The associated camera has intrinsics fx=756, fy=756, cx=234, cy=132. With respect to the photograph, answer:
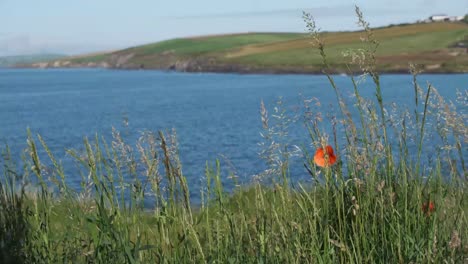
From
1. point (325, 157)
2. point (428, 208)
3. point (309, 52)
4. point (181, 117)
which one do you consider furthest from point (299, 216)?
point (309, 52)

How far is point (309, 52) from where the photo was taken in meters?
124

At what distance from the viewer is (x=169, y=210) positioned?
5.01m

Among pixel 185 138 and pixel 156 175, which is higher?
pixel 156 175

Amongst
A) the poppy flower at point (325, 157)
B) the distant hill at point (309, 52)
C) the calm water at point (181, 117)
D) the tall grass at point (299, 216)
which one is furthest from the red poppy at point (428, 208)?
the distant hill at point (309, 52)

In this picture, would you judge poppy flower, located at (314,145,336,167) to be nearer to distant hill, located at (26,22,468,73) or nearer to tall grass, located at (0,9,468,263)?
tall grass, located at (0,9,468,263)

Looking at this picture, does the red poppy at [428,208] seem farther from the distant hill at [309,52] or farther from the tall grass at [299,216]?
the distant hill at [309,52]

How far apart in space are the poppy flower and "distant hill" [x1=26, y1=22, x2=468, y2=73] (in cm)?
7854

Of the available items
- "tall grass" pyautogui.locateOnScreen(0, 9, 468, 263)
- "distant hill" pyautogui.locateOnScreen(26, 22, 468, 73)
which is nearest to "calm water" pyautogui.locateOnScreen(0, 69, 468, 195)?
"distant hill" pyautogui.locateOnScreen(26, 22, 468, 73)

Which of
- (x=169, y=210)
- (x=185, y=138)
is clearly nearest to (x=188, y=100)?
(x=185, y=138)

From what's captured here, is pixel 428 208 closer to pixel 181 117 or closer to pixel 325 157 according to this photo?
pixel 325 157

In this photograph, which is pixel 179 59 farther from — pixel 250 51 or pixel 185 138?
pixel 185 138

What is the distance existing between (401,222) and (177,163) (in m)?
1.39

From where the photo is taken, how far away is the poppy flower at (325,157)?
4609mm

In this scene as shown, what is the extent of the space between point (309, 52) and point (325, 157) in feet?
397
